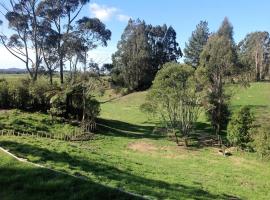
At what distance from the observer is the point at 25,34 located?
4812 centimetres

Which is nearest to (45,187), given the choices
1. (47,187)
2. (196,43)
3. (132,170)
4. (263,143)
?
(47,187)

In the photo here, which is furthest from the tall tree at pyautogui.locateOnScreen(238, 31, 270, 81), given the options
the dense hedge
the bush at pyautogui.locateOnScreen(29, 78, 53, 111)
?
the bush at pyautogui.locateOnScreen(29, 78, 53, 111)

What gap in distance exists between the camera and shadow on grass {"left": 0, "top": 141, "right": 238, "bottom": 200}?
40.4 feet

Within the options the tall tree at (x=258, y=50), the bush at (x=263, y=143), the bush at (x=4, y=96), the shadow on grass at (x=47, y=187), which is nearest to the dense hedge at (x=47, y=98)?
the bush at (x=4, y=96)

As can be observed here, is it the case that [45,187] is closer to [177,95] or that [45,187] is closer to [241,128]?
[177,95]

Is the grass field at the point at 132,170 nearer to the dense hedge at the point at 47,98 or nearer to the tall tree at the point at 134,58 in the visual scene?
the dense hedge at the point at 47,98

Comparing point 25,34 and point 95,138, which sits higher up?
point 25,34

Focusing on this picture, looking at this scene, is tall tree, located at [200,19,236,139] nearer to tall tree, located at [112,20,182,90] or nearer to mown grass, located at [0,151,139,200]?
mown grass, located at [0,151,139,200]

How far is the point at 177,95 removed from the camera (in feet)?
119

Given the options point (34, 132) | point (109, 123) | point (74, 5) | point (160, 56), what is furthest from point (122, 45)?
point (34, 132)

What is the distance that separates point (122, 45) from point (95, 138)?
55.9 metres

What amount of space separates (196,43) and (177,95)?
63134 millimetres

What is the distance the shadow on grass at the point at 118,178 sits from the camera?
40.4 ft

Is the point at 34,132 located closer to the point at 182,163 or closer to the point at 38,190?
the point at 182,163
